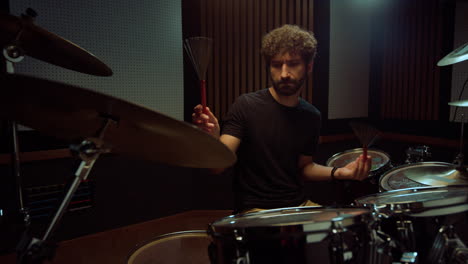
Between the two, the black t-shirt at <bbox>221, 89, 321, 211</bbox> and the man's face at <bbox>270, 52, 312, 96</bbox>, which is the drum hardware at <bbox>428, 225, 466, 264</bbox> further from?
the man's face at <bbox>270, 52, 312, 96</bbox>

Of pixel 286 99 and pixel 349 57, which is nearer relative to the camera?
pixel 286 99

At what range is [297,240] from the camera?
39.1 inches

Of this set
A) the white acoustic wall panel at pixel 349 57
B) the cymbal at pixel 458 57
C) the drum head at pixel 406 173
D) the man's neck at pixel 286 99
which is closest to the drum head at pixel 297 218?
the drum head at pixel 406 173

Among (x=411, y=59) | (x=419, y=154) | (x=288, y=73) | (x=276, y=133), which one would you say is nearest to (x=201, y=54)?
(x=288, y=73)

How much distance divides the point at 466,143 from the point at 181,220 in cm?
249

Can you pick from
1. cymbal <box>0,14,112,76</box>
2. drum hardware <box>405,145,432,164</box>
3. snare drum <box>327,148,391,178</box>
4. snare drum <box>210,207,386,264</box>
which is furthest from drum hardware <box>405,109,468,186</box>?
cymbal <box>0,14,112,76</box>

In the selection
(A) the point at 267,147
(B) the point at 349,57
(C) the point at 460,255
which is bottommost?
(C) the point at 460,255

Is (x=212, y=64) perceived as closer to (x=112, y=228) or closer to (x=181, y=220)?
(x=181, y=220)

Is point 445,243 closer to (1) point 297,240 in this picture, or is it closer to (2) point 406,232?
(2) point 406,232

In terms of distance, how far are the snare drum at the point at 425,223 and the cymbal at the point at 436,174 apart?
42 centimetres

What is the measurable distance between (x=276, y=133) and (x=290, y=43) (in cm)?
50

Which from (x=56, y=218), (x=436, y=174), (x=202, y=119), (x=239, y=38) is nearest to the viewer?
(x=56, y=218)

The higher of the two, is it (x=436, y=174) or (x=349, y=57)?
(x=349, y=57)

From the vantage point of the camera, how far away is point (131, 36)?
265 centimetres
